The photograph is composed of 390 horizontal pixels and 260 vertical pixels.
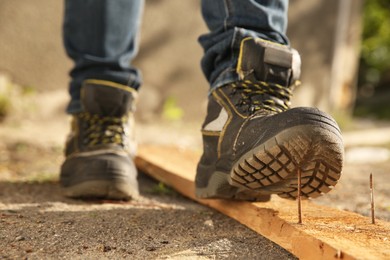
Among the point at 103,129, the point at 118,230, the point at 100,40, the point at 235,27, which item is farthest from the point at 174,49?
the point at 118,230

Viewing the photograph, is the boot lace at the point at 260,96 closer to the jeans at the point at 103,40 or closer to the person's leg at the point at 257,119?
the person's leg at the point at 257,119

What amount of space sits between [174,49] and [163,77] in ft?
0.80

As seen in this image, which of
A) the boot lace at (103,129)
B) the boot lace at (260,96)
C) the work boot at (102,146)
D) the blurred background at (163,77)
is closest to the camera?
the boot lace at (260,96)

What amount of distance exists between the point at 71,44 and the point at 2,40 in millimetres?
1900

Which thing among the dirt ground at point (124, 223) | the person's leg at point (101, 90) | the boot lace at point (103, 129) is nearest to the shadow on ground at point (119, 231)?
the dirt ground at point (124, 223)

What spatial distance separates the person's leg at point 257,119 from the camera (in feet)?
3.74

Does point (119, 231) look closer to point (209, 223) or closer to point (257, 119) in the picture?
point (209, 223)

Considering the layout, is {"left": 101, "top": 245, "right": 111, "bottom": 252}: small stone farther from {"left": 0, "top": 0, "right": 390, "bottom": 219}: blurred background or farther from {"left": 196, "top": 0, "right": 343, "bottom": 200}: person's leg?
{"left": 0, "top": 0, "right": 390, "bottom": 219}: blurred background

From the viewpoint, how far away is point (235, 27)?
1.43 meters

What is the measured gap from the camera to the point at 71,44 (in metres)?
1.83

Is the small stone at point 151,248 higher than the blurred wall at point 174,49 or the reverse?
the reverse

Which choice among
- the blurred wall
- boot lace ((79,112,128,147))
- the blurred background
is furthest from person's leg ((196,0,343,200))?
the blurred wall

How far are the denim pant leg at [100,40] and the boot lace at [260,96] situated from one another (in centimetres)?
52

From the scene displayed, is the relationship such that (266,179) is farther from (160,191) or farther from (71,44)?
(71,44)
